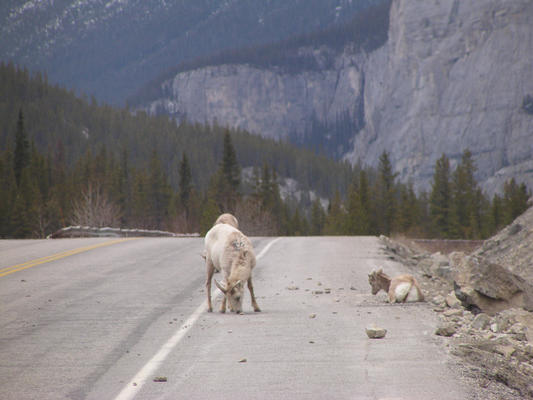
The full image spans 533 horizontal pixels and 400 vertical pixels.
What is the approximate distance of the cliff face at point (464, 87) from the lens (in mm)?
154875

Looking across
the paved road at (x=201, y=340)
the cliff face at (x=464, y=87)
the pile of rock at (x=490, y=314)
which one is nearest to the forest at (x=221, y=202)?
the cliff face at (x=464, y=87)

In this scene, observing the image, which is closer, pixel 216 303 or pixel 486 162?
pixel 216 303

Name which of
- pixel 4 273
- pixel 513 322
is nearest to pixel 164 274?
pixel 4 273

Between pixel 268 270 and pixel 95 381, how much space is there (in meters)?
9.26

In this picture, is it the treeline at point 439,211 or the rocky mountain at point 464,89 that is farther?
the rocky mountain at point 464,89

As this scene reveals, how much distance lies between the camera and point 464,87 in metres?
164

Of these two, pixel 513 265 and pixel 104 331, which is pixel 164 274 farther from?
pixel 513 265

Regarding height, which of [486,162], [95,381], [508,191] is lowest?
[95,381]

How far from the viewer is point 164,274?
14680 mm

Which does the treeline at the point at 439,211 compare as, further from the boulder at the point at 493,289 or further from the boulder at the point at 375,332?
the boulder at the point at 375,332

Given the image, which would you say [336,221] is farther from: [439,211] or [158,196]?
[158,196]

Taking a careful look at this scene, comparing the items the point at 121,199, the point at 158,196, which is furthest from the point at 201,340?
the point at 121,199

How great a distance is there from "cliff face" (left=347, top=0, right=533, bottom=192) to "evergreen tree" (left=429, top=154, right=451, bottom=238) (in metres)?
67.5

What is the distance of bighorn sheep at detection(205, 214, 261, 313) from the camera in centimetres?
954
